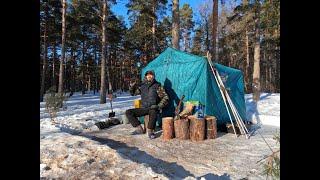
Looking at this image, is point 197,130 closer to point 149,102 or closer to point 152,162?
point 149,102

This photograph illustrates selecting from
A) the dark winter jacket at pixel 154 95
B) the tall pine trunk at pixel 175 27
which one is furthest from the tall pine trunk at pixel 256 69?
the dark winter jacket at pixel 154 95

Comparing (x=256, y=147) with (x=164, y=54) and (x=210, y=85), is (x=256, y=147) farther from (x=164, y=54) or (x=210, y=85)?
(x=164, y=54)

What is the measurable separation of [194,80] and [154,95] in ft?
3.77

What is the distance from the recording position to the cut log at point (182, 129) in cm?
685

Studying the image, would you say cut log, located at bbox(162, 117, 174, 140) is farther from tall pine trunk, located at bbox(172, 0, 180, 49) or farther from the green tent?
tall pine trunk, located at bbox(172, 0, 180, 49)

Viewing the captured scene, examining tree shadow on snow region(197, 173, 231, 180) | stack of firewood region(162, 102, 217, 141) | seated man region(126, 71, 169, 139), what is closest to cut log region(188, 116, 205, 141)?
stack of firewood region(162, 102, 217, 141)

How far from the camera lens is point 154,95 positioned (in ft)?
24.8

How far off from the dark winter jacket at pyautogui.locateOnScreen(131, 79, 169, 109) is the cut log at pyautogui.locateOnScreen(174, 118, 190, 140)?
76 cm

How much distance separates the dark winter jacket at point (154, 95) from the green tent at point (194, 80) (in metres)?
0.75

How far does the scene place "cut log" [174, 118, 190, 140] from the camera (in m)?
6.85

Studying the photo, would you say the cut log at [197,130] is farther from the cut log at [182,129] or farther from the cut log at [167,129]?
the cut log at [167,129]
